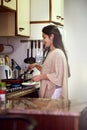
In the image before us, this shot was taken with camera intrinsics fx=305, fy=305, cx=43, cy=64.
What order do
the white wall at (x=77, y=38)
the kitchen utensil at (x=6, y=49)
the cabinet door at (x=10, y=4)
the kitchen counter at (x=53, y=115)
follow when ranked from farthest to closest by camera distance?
the white wall at (x=77, y=38) → the kitchen utensil at (x=6, y=49) → the cabinet door at (x=10, y=4) → the kitchen counter at (x=53, y=115)

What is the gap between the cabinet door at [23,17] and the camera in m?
3.34

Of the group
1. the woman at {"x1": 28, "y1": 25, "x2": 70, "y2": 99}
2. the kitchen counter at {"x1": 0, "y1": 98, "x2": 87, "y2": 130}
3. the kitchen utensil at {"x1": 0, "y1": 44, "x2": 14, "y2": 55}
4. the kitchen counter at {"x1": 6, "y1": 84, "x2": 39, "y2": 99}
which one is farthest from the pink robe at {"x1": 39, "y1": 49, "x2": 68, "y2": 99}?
the kitchen counter at {"x1": 0, "y1": 98, "x2": 87, "y2": 130}

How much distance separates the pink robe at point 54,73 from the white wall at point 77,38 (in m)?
1.73

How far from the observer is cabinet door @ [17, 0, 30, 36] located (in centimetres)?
334

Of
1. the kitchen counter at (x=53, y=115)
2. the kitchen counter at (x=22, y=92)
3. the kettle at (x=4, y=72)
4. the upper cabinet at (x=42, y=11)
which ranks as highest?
the upper cabinet at (x=42, y=11)

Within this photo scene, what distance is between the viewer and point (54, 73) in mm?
2893

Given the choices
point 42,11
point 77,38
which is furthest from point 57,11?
point 77,38

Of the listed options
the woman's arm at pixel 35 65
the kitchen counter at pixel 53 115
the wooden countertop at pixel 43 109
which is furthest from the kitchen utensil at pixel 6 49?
the kitchen counter at pixel 53 115

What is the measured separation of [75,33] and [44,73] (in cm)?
183

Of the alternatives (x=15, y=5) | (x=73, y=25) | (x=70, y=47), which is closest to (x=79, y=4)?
(x=73, y=25)

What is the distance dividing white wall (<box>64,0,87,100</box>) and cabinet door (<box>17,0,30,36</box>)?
3.69 ft

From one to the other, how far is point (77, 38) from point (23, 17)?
1353 mm

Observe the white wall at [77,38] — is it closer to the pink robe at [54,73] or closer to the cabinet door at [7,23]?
the cabinet door at [7,23]

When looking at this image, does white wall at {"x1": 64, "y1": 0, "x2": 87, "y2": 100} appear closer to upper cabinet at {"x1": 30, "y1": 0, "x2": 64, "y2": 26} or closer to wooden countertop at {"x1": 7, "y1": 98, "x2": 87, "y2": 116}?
upper cabinet at {"x1": 30, "y1": 0, "x2": 64, "y2": 26}
